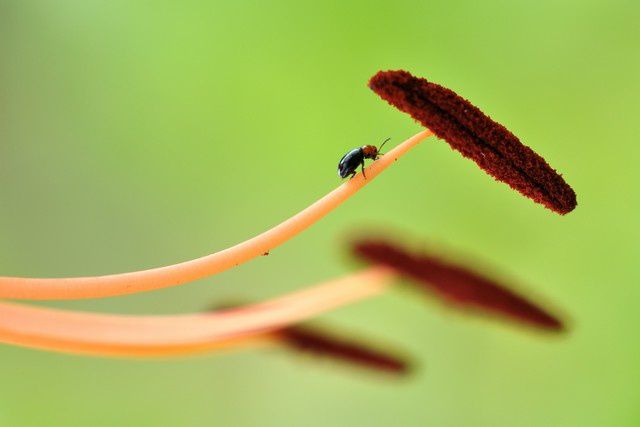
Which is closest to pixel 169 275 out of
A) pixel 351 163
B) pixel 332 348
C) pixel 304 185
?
pixel 351 163

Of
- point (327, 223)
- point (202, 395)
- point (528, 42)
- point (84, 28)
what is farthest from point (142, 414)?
point (528, 42)

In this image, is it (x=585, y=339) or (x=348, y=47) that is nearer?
(x=585, y=339)

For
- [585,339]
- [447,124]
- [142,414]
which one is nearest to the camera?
[447,124]

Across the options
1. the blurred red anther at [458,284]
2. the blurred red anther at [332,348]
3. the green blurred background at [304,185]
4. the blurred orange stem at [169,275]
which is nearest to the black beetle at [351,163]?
the blurred orange stem at [169,275]

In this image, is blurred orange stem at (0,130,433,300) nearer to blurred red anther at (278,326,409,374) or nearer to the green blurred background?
blurred red anther at (278,326,409,374)

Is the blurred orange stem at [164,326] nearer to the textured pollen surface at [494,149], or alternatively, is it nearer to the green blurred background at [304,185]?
the green blurred background at [304,185]

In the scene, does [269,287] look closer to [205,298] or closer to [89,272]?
[205,298]
